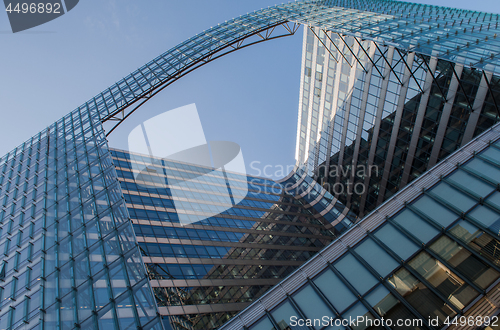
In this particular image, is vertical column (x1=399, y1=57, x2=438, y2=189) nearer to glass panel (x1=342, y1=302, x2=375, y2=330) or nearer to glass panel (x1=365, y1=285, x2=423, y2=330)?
glass panel (x1=365, y1=285, x2=423, y2=330)

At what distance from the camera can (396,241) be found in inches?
513

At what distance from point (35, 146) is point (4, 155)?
24.6 ft

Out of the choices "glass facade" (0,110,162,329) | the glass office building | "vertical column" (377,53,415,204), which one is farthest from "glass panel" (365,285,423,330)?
"vertical column" (377,53,415,204)

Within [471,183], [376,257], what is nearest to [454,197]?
[471,183]

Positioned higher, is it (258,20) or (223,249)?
(258,20)

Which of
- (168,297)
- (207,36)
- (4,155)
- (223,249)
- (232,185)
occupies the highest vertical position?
(207,36)

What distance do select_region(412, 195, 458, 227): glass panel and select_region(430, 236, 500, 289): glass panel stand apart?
0.90 metres

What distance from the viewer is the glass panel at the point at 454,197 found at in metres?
13.0

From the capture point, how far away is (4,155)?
41.3m

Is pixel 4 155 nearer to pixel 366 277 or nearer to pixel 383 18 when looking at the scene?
pixel 366 277

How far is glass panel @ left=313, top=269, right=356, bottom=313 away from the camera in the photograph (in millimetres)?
11653

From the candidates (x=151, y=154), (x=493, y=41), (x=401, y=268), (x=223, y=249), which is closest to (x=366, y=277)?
(x=401, y=268)

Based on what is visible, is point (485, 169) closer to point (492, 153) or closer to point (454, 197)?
point (492, 153)

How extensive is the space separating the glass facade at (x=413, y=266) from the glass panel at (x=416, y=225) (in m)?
0.04
